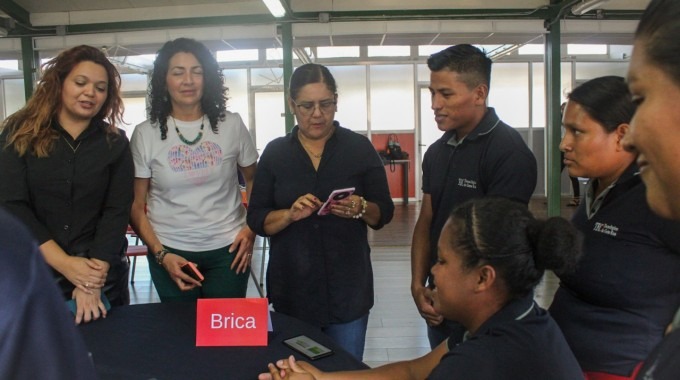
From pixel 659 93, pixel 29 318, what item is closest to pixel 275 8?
pixel 659 93

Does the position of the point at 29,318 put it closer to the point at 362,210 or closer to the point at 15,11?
the point at 362,210

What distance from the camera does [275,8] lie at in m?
6.04

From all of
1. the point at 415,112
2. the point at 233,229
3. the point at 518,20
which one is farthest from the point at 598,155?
the point at 415,112

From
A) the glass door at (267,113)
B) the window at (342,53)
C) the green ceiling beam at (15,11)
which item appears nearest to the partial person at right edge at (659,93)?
the green ceiling beam at (15,11)

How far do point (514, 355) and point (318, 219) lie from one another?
104 cm

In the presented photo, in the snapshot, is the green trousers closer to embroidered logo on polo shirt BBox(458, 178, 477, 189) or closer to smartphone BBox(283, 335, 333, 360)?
smartphone BBox(283, 335, 333, 360)

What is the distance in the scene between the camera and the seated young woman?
1102 millimetres

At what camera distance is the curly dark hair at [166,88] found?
2.15 m

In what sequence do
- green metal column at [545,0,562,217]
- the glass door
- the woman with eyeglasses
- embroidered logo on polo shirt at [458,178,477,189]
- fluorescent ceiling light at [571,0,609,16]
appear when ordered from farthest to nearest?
the glass door < green metal column at [545,0,562,217] < fluorescent ceiling light at [571,0,609,16] < the woman with eyeglasses < embroidered logo on polo shirt at [458,178,477,189]

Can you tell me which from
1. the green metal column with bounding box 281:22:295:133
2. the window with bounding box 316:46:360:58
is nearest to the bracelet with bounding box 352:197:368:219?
the green metal column with bounding box 281:22:295:133

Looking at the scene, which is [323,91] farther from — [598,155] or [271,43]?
[271,43]

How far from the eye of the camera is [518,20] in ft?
21.7

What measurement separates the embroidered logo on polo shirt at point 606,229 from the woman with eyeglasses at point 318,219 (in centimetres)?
83

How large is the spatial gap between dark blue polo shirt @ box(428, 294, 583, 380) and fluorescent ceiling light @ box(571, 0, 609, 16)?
556 cm
